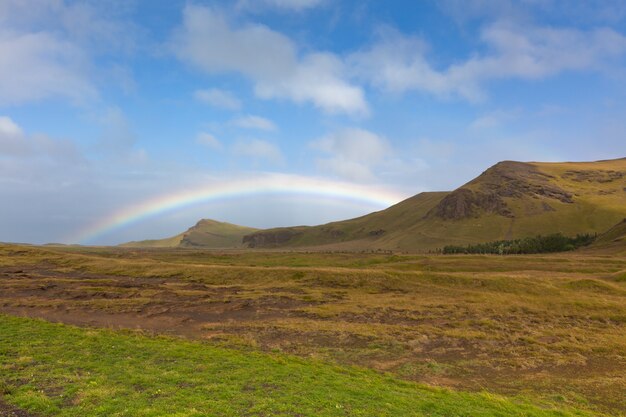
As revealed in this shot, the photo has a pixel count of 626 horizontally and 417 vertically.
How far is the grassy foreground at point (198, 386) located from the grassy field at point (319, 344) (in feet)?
0.33

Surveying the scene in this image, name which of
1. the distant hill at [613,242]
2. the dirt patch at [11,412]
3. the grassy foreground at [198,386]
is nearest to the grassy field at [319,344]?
the grassy foreground at [198,386]

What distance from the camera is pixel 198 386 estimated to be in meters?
16.7

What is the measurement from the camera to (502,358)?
26.1 meters

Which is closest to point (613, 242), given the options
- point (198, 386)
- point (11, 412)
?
point (198, 386)

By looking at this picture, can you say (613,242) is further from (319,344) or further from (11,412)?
(11,412)

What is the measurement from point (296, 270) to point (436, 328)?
2959cm

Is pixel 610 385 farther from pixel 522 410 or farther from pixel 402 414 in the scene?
pixel 402 414

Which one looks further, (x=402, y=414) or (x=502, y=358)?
(x=502, y=358)

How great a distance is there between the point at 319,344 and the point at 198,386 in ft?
41.9

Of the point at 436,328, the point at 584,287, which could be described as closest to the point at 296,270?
the point at 436,328

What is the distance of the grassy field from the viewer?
15984 mm

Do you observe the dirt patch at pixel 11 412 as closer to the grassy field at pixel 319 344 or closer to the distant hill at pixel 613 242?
the grassy field at pixel 319 344

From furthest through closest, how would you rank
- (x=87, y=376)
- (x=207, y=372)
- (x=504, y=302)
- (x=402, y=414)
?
1. (x=504, y=302)
2. (x=207, y=372)
3. (x=87, y=376)
4. (x=402, y=414)

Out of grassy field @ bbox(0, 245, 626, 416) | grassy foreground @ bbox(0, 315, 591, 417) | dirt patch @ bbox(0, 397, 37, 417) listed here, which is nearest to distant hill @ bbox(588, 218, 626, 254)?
grassy field @ bbox(0, 245, 626, 416)
